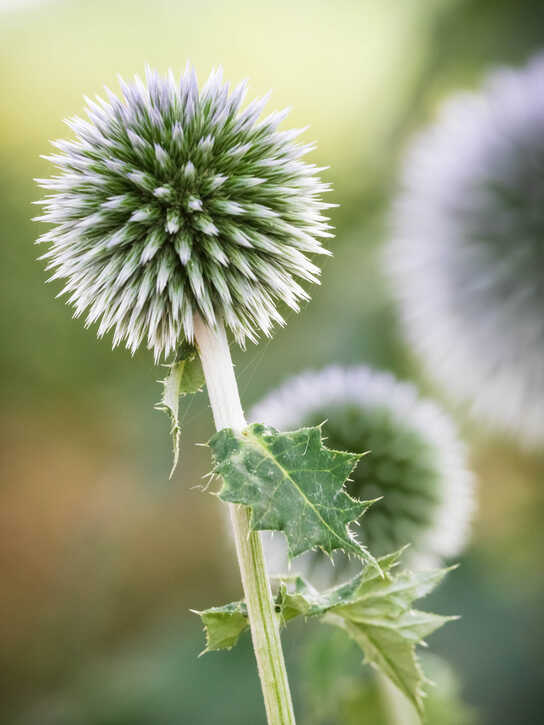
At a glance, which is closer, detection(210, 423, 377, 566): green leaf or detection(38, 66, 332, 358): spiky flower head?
detection(210, 423, 377, 566): green leaf

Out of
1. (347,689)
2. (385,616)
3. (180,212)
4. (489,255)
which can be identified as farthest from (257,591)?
(489,255)

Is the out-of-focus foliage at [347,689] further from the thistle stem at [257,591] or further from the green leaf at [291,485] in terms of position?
the green leaf at [291,485]

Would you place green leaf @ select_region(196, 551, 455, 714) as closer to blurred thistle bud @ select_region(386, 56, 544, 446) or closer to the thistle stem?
the thistle stem

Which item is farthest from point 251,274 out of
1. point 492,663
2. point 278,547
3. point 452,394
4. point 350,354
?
point 350,354

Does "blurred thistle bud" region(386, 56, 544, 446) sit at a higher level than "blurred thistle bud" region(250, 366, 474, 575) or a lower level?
higher


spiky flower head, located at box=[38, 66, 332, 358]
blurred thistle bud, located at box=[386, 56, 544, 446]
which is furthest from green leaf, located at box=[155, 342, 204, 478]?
blurred thistle bud, located at box=[386, 56, 544, 446]

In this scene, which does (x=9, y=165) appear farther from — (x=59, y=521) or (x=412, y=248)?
(x=412, y=248)
